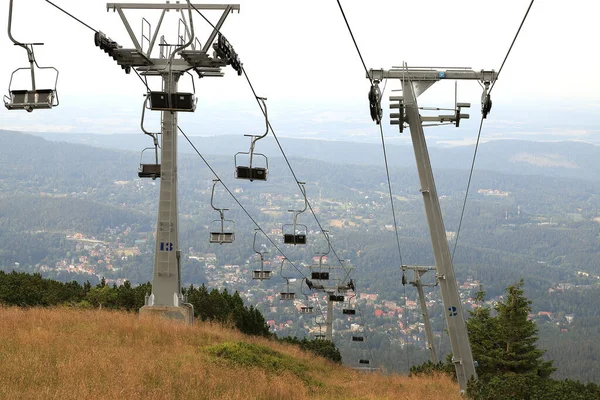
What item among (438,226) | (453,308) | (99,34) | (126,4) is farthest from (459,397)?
(126,4)

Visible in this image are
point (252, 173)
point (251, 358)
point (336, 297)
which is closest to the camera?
point (251, 358)

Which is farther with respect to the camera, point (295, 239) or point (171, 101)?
point (295, 239)

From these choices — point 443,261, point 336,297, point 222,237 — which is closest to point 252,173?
point 443,261

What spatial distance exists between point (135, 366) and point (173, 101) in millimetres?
3749

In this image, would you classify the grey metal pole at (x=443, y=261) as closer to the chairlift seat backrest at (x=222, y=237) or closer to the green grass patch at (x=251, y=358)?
the green grass patch at (x=251, y=358)

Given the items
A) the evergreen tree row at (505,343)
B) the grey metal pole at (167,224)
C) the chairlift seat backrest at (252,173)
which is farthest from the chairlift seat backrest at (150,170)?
the evergreen tree row at (505,343)

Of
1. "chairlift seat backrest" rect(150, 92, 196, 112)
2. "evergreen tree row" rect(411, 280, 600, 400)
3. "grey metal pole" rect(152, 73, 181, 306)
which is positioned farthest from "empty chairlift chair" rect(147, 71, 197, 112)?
"evergreen tree row" rect(411, 280, 600, 400)

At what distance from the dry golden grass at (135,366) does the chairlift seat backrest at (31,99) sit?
123 inches

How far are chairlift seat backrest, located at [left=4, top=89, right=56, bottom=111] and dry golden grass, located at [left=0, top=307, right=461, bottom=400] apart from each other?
3.12 meters

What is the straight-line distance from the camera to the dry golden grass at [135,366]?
34.8 ft

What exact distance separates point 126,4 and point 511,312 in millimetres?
28255

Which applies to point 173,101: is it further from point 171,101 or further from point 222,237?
point 222,237

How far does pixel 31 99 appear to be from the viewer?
9898 millimetres

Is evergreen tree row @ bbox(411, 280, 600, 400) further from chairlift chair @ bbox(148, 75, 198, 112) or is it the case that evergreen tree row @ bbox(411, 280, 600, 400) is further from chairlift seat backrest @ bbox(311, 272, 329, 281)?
chairlift chair @ bbox(148, 75, 198, 112)
